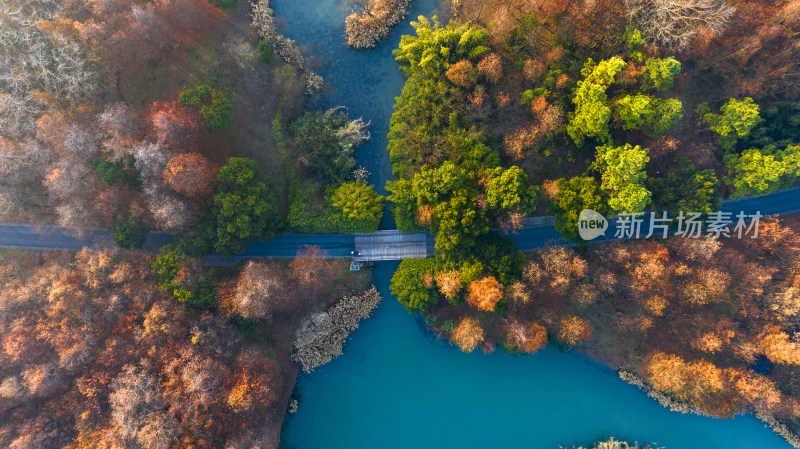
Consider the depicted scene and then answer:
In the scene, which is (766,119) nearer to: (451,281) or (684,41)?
(684,41)

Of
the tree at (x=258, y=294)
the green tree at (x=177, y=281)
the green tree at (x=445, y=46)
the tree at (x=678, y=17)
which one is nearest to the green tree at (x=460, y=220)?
the green tree at (x=445, y=46)

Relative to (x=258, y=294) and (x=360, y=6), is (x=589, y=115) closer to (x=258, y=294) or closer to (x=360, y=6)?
(x=360, y=6)

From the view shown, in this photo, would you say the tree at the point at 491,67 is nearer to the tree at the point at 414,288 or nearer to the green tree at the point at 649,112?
the green tree at the point at 649,112

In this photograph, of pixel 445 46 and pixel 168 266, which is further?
pixel 445 46

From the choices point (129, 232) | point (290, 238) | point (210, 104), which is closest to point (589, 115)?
point (290, 238)

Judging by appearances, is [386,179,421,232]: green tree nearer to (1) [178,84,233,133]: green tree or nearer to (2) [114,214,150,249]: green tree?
(1) [178,84,233,133]: green tree

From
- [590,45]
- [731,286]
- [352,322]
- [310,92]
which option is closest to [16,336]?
[352,322]
